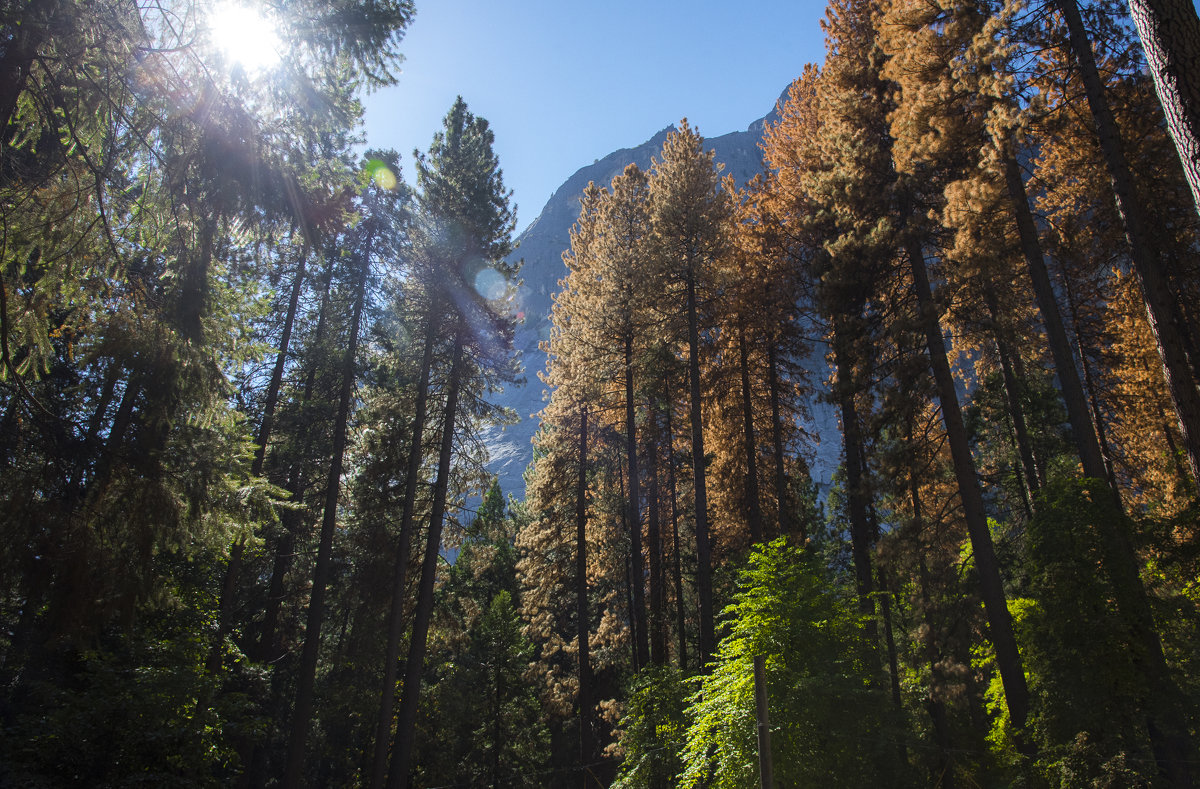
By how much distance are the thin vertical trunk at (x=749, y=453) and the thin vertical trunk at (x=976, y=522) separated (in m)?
5.74

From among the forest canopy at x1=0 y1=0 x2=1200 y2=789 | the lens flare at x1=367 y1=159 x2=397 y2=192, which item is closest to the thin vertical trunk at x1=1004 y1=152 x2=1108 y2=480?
the forest canopy at x1=0 y1=0 x2=1200 y2=789

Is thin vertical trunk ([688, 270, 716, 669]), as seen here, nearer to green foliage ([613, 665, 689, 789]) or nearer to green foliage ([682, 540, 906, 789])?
green foliage ([613, 665, 689, 789])

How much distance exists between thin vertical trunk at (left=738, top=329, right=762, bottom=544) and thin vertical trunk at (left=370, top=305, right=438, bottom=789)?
888 cm

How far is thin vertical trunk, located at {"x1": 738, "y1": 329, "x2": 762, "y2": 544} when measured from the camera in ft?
53.2

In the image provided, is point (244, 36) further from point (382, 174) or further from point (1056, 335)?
point (1056, 335)

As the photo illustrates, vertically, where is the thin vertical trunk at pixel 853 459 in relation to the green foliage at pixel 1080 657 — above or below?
above

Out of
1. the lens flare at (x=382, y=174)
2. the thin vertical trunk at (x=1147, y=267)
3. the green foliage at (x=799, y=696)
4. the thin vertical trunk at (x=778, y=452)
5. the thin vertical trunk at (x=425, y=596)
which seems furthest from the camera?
the thin vertical trunk at (x=778, y=452)

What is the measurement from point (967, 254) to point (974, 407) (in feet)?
30.1

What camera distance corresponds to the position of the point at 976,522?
1059 cm

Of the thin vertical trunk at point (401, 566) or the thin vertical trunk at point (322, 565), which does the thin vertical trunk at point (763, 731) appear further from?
the thin vertical trunk at point (322, 565)

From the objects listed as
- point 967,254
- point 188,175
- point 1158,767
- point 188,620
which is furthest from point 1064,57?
point 188,620

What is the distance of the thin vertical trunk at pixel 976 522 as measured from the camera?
31.6ft

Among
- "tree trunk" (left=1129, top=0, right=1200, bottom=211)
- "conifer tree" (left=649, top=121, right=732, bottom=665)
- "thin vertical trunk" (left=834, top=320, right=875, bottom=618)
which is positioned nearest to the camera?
"tree trunk" (left=1129, top=0, right=1200, bottom=211)

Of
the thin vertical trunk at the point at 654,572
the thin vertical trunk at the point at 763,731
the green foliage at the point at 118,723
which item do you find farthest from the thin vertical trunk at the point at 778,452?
the green foliage at the point at 118,723
